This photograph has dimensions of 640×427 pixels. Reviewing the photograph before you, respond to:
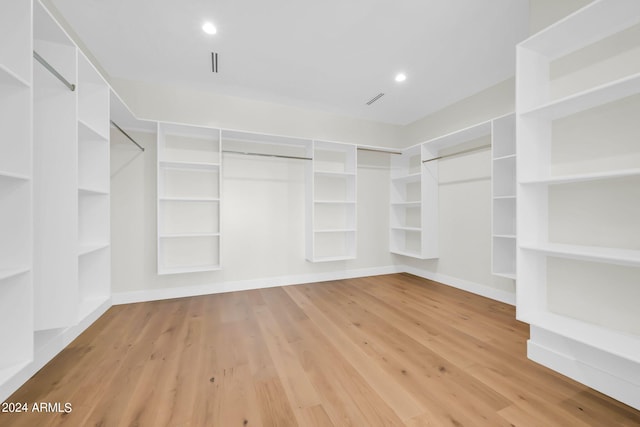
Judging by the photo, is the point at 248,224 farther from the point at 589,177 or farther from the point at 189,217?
the point at 589,177

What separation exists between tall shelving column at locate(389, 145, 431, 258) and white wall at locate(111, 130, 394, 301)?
0.15m

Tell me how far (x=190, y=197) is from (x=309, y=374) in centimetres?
242

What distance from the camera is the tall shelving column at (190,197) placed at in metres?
3.04

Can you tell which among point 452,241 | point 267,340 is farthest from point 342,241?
point 267,340

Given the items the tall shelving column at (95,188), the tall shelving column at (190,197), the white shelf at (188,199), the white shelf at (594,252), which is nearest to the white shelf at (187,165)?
the tall shelving column at (190,197)

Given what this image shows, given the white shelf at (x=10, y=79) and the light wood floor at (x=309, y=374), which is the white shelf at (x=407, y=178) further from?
the white shelf at (x=10, y=79)

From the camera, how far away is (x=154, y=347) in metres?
1.95

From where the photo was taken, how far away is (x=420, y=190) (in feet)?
Result: 13.2

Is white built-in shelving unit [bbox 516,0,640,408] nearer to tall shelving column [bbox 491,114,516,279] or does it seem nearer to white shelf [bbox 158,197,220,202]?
Result: tall shelving column [bbox 491,114,516,279]

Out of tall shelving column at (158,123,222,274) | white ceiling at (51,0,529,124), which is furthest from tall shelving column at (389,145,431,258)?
tall shelving column at (158,123,222,274)

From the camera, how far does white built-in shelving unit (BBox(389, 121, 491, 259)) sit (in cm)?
336

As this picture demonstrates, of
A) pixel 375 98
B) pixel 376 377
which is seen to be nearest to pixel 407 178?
pixel 375 98

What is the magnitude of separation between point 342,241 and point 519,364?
2566mm

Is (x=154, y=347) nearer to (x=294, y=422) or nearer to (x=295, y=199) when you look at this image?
(x=294, y=422)
